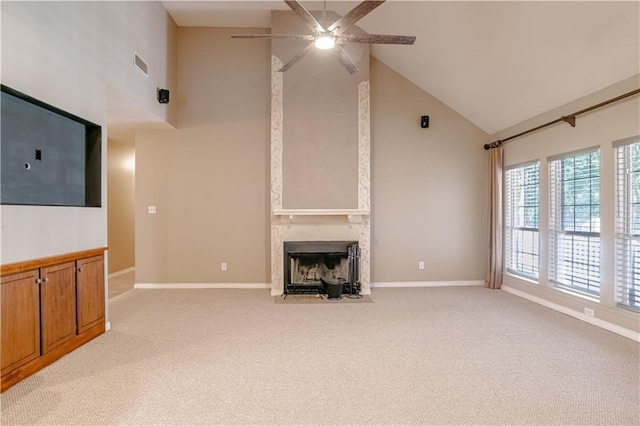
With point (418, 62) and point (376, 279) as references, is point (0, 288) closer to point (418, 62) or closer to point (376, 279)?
point (376, 279)

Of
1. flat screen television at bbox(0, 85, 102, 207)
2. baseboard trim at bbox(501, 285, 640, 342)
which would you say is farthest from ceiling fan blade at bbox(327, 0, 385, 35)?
baseboard trim at bbox(501, 285, 640, 342)

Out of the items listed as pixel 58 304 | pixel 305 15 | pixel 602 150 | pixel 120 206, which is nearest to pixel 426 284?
pixel 602 150

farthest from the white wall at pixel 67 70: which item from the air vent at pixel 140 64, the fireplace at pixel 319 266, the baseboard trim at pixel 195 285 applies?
the fireplace at pixel 319 266

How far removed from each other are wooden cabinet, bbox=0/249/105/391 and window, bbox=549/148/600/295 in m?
5.25

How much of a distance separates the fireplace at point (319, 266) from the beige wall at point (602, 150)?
249 centimetres

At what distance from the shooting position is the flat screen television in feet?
7.37

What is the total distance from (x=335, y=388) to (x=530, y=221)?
12.9 feet

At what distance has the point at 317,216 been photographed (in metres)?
4.86

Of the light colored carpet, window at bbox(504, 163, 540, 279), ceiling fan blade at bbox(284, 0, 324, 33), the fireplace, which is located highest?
ceiling fan blade at bbox(284, 0, 324, 33)

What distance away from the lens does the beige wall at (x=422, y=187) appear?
5.34m

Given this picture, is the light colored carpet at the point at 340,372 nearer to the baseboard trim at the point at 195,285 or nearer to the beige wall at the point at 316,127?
the baseboard trim at the point at 195,285

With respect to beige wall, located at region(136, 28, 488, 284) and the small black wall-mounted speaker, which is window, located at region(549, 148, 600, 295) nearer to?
beige wall, located at region(136, 28, 488, 284)

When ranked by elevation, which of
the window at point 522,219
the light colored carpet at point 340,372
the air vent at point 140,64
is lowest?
the light colored carpet at point 340,372

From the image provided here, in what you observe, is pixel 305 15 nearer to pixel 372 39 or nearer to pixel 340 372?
pixel 372 39
